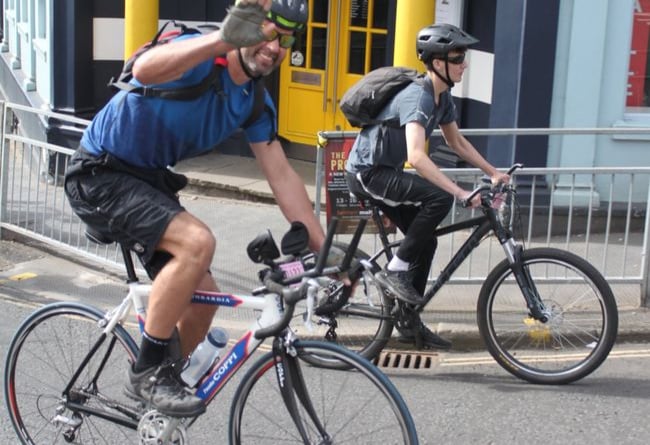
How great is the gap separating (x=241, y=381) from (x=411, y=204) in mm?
2053

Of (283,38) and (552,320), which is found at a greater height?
(283,38)

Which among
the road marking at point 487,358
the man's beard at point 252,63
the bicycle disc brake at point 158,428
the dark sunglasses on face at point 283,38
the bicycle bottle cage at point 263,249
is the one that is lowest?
the road marking at point 487,358

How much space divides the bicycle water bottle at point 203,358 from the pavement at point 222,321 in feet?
8.00

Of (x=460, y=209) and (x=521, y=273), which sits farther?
(x=460, y=209)

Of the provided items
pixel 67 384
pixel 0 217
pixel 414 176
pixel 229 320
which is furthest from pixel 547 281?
pixel 0 217

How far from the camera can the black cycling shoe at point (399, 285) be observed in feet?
18.1

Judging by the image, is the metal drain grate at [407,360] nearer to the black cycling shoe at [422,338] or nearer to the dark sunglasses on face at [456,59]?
the black cycling shoe at [422,338]

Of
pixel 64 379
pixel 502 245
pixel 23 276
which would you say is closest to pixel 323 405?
pixel 64 379

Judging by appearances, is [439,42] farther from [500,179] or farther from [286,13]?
[286,13]

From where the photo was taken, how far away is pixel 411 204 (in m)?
5.57

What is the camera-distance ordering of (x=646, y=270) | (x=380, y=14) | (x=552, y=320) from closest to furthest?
(x=552, y=320)
(x=646, y=270)
(x=380, y=14)

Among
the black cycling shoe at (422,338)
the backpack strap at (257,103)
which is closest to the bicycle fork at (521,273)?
the black cycling shoe at (422,338)

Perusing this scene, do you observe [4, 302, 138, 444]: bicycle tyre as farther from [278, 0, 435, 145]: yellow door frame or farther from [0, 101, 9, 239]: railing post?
[278, 0, 435, 145]: yellow door frame

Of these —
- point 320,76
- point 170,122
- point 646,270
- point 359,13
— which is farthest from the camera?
point 320,76
